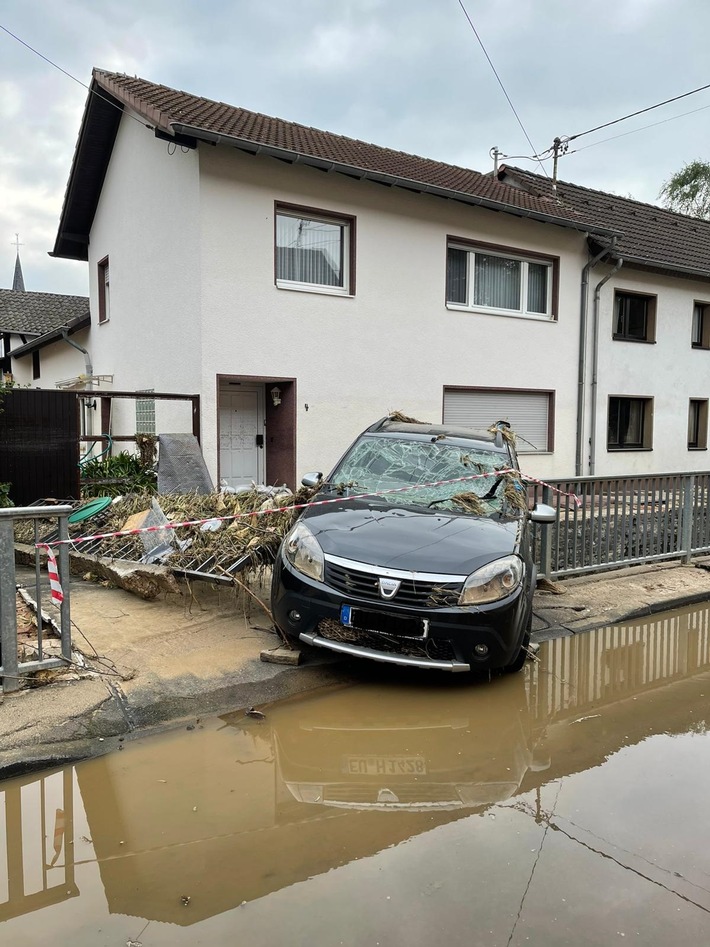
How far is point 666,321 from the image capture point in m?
17.3

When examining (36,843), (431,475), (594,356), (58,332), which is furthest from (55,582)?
(58,332)

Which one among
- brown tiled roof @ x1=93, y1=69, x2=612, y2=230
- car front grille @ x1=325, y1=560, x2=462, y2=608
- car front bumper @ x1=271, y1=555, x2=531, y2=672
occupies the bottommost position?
car front bumper @ x1=271, y1=555, x2=531, y2=672

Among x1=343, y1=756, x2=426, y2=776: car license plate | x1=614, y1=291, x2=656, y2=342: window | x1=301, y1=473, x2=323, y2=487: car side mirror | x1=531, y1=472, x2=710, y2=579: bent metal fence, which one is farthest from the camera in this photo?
x1=614, y1=291, x2=656, y2=342: window

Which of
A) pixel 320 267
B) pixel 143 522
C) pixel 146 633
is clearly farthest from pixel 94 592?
pixel 320 267

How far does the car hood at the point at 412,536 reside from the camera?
4.63 metres

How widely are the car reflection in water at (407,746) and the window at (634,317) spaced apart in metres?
13.6

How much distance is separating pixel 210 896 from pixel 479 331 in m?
12.5

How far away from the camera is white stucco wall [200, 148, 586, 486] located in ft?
35.6

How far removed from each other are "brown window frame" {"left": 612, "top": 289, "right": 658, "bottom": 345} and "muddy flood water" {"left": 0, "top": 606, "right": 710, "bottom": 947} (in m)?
13.2

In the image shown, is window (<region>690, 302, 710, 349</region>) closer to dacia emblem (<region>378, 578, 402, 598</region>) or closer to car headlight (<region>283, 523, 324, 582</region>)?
car headlight (<region>283, 523, 324, 582</region>)

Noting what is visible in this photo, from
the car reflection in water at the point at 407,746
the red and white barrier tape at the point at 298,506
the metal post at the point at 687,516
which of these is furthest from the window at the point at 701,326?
the car reflection in water at the point at 407,746

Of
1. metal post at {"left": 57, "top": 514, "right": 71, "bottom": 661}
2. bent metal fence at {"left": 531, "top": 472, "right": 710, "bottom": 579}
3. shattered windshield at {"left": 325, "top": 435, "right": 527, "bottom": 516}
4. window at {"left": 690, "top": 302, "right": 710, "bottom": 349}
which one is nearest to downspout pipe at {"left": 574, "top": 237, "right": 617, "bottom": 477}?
window at {"left": 690, "top": 302, "right": 710, "bottom": 349}

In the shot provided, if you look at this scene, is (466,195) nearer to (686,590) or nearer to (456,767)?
(686,590)

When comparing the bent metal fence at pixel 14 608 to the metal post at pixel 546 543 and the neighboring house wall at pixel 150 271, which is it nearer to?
the metal post at pixel 546 543
